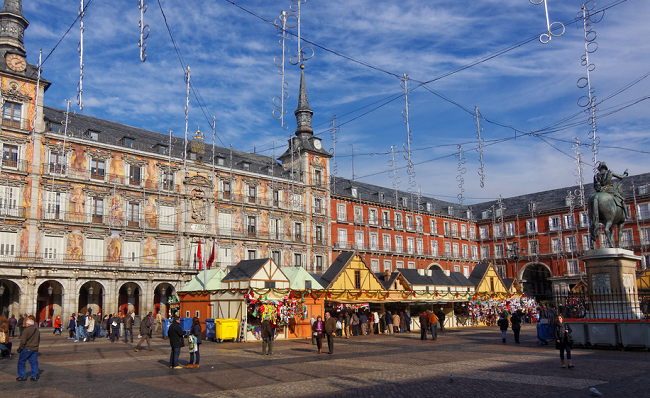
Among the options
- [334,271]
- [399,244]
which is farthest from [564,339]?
[399,244]

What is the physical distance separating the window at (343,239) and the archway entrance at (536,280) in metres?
25.4

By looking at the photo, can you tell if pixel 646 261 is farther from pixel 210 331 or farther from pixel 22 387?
pixel 22 387

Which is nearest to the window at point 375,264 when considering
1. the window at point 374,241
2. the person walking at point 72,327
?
the window at point 374,241

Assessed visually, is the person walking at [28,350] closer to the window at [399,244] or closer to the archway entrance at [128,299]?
the archway entrance at [128,299]

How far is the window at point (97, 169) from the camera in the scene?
4200cm

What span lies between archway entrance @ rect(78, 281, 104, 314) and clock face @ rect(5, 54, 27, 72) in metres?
17.1

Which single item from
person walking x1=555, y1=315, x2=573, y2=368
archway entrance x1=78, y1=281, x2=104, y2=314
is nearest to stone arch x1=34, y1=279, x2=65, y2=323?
archway entrance x1=78, y1=281, x2=104, y2=314

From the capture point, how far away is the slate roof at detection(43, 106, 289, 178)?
43125 mm

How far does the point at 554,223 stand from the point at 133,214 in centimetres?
4996

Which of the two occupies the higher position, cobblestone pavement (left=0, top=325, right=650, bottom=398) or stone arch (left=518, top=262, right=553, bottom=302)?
stone arch (left=518, top=262, right=553, bottom=302)

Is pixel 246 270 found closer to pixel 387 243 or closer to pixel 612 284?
pixel 612 284

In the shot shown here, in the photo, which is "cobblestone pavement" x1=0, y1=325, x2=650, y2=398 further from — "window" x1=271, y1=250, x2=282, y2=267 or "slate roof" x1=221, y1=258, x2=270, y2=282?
"window" x1=271, y1=250, x2=282, y2=267

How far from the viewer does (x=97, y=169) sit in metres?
42.3

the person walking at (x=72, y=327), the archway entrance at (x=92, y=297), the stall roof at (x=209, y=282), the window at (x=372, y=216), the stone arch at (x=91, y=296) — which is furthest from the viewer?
the window at (x=372, y=216)
